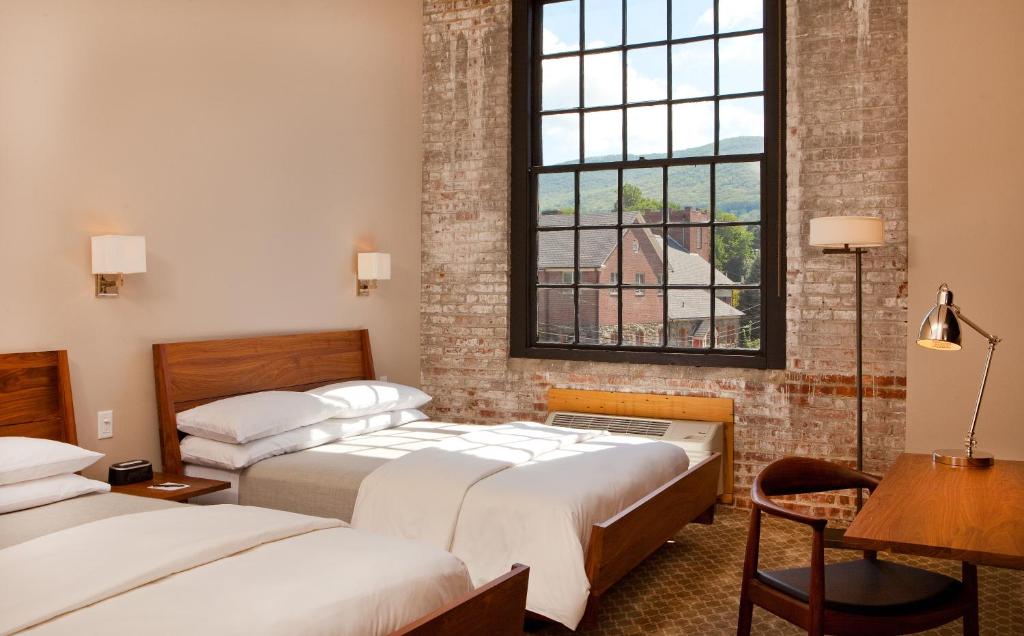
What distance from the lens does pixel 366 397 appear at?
4832mm

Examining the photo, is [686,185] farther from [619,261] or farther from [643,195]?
[619,261]

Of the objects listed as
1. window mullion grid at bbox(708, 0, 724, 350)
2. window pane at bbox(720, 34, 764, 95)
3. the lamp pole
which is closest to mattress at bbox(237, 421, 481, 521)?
window mullion grid at bbox(708, 0, 724, 350)

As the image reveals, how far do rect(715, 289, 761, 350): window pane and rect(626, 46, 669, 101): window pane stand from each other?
1.40 m

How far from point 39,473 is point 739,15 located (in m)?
4.65

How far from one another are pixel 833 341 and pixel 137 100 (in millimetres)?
4027

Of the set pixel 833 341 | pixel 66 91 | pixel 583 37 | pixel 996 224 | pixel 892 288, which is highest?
pixel 583 37

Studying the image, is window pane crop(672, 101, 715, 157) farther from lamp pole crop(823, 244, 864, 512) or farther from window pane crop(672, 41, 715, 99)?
lamp pole crop(823, 244, 864, 512)

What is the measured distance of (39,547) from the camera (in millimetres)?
2396

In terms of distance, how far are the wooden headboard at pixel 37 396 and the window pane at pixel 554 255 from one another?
10.5 ft

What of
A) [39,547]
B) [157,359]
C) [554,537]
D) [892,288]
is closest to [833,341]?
[892,288]

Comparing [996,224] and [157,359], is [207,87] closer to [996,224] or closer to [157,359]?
[157,359]

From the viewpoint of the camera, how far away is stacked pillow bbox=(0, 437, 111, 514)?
3.08 m

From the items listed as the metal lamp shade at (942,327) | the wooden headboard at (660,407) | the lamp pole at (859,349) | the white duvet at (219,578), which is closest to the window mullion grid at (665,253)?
the wooden headboard at (660,407)

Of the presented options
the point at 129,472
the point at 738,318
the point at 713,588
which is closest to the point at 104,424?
the point at 129,472
